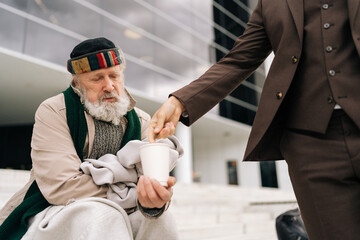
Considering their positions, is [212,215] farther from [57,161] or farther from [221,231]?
[57,161]

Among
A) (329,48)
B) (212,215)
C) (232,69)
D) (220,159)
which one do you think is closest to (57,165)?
(232,69)

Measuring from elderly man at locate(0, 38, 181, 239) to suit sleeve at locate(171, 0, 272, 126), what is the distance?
44cm

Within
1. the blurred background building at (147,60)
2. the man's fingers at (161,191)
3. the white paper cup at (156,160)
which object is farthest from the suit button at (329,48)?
the blurred background building at (147,60)

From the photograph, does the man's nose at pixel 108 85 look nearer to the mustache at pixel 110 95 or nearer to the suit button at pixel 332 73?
the mustache at pixel 110 95

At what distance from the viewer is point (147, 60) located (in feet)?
43.6

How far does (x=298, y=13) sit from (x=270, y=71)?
0.91 ft

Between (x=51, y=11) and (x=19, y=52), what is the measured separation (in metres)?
2.21

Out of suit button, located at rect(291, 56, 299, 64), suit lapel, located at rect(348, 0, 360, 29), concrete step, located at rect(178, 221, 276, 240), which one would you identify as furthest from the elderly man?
concrete step, located at rect(178, 221, 276, 240)

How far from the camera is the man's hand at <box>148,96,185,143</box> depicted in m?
1.31

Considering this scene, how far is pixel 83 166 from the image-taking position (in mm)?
1590

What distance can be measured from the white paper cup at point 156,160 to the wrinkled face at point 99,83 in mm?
827

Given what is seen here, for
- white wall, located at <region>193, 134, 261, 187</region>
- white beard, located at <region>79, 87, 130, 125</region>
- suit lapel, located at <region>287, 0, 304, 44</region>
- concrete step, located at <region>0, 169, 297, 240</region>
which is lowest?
white wall, located at <region>193, 134, 261, 187</region>

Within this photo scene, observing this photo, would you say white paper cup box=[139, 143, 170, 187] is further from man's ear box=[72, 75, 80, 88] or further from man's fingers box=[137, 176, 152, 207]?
man's ear box=[72, 75, 80, 88]

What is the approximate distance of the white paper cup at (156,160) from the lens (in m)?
1.19
